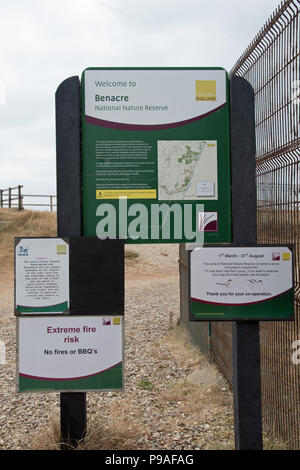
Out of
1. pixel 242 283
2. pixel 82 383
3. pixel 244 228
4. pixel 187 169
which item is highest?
pixel 187 169

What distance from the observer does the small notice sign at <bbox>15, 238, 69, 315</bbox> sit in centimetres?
307

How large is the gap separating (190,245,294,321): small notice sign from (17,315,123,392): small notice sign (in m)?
0.61

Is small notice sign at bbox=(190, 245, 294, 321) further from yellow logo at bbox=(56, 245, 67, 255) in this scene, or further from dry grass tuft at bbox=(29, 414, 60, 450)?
dry grass tuft at bbox=(29, 414, 60, 450)

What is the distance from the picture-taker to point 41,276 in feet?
10.1

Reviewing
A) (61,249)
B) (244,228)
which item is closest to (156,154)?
(244,228)

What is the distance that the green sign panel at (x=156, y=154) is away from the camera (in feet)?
10.2

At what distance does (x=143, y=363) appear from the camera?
615 centimetres

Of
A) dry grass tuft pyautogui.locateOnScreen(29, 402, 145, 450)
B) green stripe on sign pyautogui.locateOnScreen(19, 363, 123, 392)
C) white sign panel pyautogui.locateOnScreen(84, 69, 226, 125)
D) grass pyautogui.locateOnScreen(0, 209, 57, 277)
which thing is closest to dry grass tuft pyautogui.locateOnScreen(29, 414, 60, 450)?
dry grass tuft pyautogui.locateOnScreen(29, 402, 145, 450)

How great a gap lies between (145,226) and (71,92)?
3.56 feet

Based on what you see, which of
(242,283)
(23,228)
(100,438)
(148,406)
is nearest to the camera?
(242,283)

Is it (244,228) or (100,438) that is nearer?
(244,228)

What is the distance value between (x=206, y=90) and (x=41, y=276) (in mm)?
1764

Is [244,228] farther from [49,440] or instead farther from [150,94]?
[49,440]

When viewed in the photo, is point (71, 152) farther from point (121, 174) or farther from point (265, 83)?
point (265, 83)
